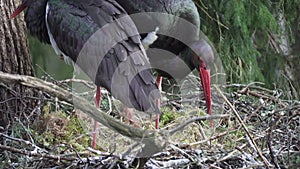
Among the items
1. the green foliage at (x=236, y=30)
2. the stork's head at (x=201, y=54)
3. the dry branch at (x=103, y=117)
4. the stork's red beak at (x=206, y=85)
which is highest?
the green foliage at (x=236, y=30)

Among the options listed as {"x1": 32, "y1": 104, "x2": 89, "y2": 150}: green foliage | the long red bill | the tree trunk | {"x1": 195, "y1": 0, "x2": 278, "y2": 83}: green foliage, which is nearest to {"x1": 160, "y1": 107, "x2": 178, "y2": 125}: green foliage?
{"x1": 32, "y1": 104, "x2": 89, "y2": 150}: green foliage

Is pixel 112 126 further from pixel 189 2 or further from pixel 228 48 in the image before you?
pixel 228 48

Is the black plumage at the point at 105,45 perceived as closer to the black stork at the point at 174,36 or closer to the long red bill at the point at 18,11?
the long red bill at the point at 18,11

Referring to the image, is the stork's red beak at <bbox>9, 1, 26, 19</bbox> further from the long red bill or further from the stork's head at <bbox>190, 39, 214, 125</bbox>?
the stork's head at <bbox>190, 39, 214, 125</bbox>

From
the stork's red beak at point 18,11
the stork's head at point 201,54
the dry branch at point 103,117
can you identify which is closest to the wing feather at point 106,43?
the stork's red beak at point 18,11

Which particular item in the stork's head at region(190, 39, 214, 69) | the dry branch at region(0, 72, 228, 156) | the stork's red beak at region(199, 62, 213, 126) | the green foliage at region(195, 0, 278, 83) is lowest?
the dry branch at region(0, 72, 228, 156)

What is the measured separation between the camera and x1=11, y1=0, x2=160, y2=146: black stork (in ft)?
10.8

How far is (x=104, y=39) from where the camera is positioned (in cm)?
345

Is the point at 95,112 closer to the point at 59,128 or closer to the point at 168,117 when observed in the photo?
the point at 59,128

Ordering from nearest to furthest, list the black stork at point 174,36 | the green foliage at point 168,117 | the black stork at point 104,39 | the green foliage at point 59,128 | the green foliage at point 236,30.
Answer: the black stork at point 104,39
the green foliage at point 59,128
the black stork at point 174,36
the green foliage at point 168,117
the green foliage at point 236,30

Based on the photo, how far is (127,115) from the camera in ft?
13.0

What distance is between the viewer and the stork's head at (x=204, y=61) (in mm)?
3977

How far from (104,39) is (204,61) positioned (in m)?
0.82

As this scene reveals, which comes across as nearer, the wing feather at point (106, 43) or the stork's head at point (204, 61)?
the wing feather at point (106, 43)
